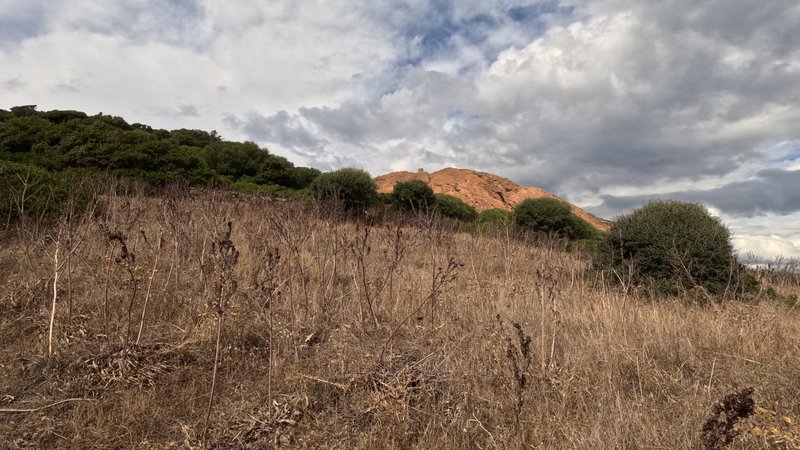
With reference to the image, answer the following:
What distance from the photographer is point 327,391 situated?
10.6 feet

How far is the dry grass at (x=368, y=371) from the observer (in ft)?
8.91

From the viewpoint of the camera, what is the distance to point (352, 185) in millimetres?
14500

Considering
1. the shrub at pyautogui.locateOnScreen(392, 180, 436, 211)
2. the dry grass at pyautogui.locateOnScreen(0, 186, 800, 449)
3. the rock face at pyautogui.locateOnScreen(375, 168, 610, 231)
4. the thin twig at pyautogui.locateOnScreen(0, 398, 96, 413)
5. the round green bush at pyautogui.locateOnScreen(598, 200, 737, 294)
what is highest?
the rock face at pyautogui.locateOnScreen(375, 168, 610, 231)

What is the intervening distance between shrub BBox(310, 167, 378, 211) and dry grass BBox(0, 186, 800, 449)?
9060mm

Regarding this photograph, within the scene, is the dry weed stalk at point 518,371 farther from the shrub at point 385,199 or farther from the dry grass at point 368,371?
the shrub at point 385,199

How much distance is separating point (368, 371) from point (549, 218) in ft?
44.5

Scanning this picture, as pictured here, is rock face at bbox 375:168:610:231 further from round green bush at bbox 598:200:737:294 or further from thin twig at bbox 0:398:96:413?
thin twig at bbox 0:398:96:413

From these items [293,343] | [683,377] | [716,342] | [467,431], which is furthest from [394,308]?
[716,342]

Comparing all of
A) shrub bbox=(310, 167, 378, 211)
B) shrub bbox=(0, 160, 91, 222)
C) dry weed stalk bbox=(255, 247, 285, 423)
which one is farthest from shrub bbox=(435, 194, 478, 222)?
dry weed stalk bbox=(255, 247, 285, 423)

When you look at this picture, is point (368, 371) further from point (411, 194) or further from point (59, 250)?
point (411, 194)

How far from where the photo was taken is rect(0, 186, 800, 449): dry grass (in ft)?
8.91

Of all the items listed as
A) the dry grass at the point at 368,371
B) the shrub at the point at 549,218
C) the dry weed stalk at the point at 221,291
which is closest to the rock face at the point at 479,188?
the shrub at the point at 549,218

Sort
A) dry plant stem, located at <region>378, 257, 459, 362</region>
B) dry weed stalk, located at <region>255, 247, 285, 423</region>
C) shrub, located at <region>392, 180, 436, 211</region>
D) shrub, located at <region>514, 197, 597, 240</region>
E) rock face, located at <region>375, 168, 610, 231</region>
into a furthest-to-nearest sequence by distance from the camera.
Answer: rock face, located at <region>375, 168, 610, 231</region>, shrub, located at <region>514, 197, 597, 240</region>, shrub, located at <region>392, 180, 436, 211</region>, dry plant stem, located at <region>378, 257, 459, 362</region>, dry weed stalk, located at <region>255, 247, 285, 423</region>

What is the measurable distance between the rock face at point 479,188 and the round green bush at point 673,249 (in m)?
12.0
